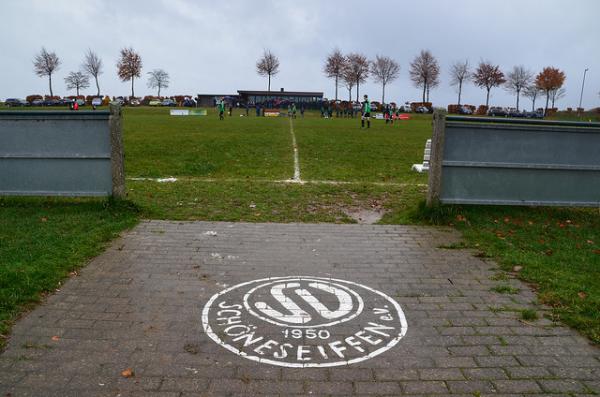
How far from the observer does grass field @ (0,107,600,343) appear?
198 inches

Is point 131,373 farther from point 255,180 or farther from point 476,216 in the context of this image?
point 255,180

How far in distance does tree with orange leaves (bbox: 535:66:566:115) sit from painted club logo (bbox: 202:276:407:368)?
9357 centimetres

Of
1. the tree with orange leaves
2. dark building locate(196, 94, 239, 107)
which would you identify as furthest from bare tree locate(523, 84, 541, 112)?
dark building locate(196, 94, 239, 107)

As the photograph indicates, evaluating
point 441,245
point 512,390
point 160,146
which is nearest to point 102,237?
point 441,245

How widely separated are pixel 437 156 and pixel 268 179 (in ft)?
16.3

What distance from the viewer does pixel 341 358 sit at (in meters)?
3.64

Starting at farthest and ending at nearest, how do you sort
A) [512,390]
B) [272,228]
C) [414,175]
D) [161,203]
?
[414,175], [161,203], [272,228], [512,390]

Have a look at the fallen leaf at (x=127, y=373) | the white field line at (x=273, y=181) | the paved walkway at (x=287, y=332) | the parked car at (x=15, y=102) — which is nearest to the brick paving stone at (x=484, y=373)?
the paved walkway at (x=287, y=332)

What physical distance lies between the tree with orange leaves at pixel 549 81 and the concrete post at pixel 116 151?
92.2 m

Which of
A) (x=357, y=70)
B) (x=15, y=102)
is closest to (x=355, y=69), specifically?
(x=357, y=70)

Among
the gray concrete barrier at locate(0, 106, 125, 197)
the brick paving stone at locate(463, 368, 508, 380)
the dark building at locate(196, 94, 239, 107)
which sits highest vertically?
the dark building at locate(196, 94, 239, 107)

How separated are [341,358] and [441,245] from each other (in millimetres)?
3542

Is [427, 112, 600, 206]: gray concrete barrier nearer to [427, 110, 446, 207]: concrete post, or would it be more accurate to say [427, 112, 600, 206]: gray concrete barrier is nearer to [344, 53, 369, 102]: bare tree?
[427, 110, 446, 207]: concrete post

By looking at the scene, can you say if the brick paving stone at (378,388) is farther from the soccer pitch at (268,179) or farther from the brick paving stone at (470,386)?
the soccer pitch at (268,179)
